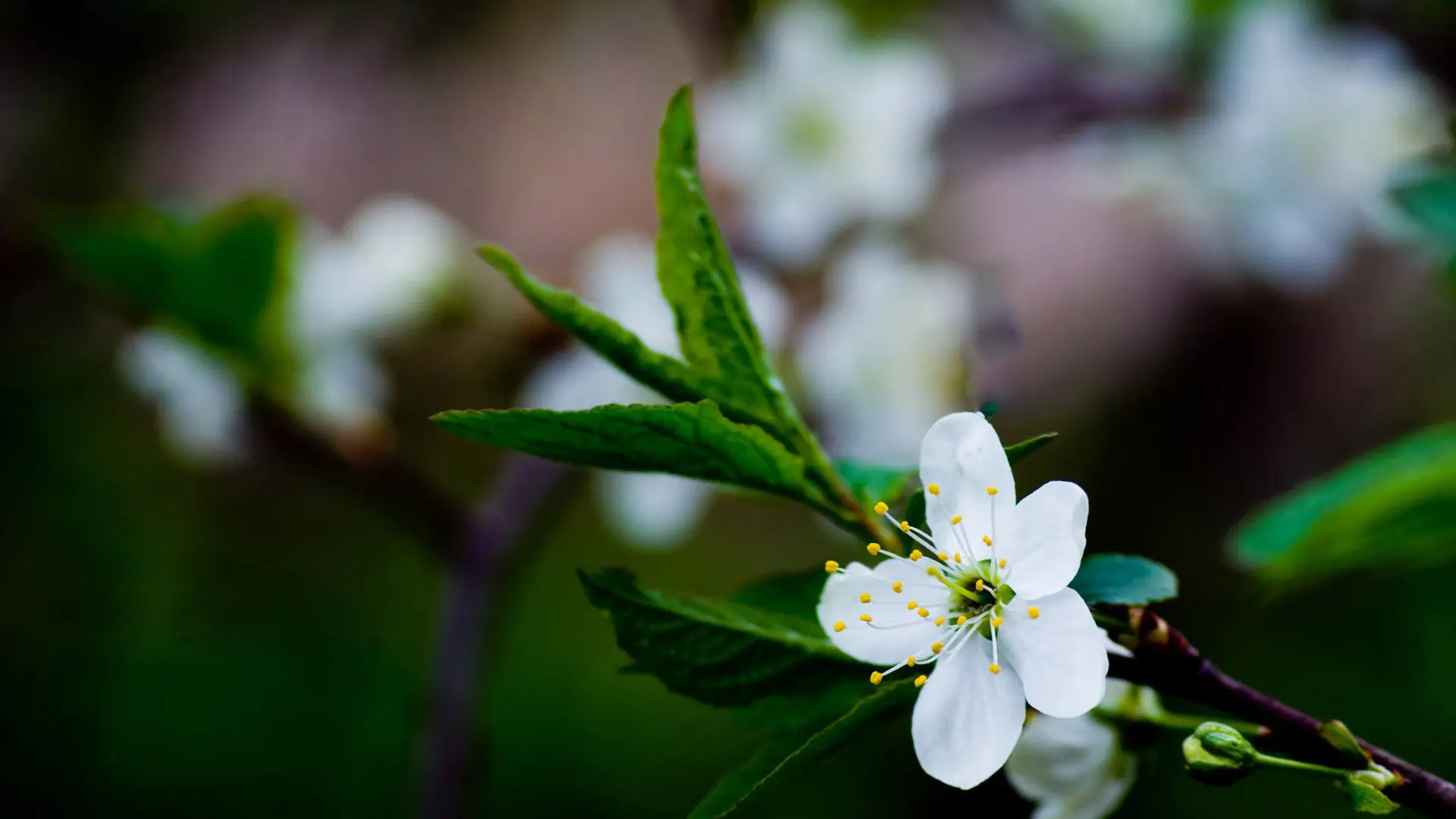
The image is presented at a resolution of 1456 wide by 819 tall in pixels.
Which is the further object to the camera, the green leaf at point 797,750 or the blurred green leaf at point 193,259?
the blurred green leaf at point 193,259

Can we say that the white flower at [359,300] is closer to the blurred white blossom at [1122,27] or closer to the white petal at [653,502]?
the white petal at [653,502]

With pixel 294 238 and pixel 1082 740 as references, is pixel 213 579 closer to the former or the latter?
pixel 294 238

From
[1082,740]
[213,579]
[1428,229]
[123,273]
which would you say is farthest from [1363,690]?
[213,579]

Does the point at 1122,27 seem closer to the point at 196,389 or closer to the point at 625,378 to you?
the point at 625,378

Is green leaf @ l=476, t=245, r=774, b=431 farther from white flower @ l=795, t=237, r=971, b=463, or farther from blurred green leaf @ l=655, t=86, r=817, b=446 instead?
white flower @ l=795, t=237, r=971, b=463

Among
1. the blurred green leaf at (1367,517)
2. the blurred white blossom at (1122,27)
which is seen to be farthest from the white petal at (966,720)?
the blurred white blossom at (1122,27)
